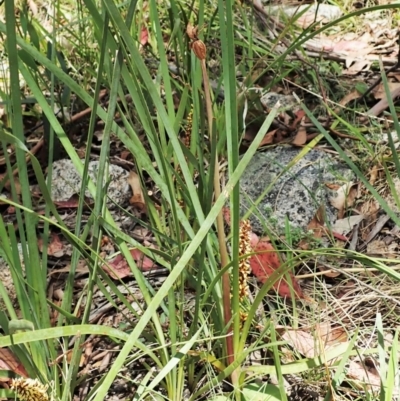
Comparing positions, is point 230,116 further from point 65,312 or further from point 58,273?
point 58,273

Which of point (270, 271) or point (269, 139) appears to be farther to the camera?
point (269, 139)

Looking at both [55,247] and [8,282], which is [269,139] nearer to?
[55,247]

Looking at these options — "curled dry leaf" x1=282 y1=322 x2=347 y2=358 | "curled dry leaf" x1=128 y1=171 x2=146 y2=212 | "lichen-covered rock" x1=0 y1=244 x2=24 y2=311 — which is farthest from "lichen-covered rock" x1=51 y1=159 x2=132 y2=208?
"curled dry leaf" x1=282 y1=322 x2=347 y2=358

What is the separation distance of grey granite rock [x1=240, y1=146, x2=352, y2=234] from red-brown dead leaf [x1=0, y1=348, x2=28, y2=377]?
0.66 metres

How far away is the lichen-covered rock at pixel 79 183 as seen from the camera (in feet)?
5.51

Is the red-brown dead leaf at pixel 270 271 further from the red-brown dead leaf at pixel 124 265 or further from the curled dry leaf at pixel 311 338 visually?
the red-brown dead leaf at pixel 124 265

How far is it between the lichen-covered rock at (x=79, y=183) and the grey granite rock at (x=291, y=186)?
1.10ft

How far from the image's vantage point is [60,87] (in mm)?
1997

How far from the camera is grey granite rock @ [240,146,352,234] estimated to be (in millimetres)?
1536

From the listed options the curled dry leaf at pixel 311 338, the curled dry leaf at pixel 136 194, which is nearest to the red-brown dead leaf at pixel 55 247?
the curled dry leaf at pixel 136 194

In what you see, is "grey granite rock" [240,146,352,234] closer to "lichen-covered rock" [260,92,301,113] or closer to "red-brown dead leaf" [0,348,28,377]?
"lichen-covered rock" [260,92,301,113]

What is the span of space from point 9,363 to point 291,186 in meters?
0.87

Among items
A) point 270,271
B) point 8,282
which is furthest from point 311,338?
point 8,282

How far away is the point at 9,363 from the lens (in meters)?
1.05
